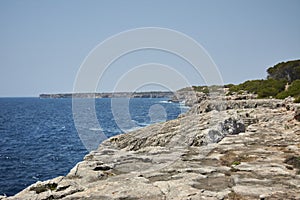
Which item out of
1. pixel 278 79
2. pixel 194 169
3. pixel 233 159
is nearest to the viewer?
pixel 194 169

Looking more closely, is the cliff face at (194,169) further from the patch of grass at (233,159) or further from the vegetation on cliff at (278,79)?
the vegetation on cliff at (278,79)

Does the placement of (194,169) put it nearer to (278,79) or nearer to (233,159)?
(233,159)

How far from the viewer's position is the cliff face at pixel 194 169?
645 cm

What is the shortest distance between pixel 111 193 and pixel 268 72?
75.8 m

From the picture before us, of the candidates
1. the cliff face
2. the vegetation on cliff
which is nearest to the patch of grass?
the cliff face

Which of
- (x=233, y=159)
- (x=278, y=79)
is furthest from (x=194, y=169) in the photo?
(x=278, y=79)

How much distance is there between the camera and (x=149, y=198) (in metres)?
6.14

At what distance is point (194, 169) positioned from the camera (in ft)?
27.3

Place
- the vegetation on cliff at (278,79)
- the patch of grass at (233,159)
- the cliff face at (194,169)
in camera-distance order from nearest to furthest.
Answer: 1. the cliff face at (194,169)
2. the patch of grass at (233,159)
3. the vegetation on cliff at (278,79)

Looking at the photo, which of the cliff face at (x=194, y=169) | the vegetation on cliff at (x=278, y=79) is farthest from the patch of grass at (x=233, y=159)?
the vegetation on cliff at (x=278, y=79)

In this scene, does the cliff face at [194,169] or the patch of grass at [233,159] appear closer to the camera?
the cliff face at [194,169]

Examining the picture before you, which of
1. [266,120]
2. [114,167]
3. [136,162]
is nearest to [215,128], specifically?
[136,162]

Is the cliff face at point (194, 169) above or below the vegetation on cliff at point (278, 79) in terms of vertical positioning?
below

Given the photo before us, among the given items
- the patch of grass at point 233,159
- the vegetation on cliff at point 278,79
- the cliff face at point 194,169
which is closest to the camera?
the cliff face at point 194,169
